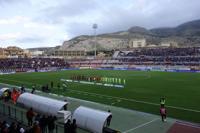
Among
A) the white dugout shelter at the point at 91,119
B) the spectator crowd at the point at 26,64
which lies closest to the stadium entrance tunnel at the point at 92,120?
the white dugout shelter at the point at 91,119

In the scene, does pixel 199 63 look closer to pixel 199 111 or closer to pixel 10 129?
pixel 199 111

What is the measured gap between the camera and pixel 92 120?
1539 centimetres

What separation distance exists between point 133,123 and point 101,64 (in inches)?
3440

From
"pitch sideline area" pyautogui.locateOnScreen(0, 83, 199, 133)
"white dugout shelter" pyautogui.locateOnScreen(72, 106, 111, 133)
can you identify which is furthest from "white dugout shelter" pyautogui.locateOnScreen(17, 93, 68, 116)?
"pitch sideline area" pyautogui.locateOnScreen(0, 83, 199, 133)

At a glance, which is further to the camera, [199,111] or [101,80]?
[101,80]

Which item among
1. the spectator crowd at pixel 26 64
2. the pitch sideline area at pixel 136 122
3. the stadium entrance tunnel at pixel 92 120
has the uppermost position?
the spectator crowd at pixel 26 64

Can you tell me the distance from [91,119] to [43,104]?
5115 millimetres

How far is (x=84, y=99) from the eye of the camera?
27516 mm

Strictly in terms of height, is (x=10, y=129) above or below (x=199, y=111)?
above

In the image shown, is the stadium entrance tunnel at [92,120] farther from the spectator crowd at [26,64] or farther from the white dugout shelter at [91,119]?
the spectator crowd at [26,64]

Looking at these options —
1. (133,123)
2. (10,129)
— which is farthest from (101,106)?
(10,129)

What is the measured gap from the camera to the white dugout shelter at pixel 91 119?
49.0 feet

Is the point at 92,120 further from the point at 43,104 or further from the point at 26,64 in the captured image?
the point at 26,64

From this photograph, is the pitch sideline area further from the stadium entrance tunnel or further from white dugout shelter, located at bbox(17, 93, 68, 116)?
white dugout shelter, located at bbox(17, 93, 68, 116)
